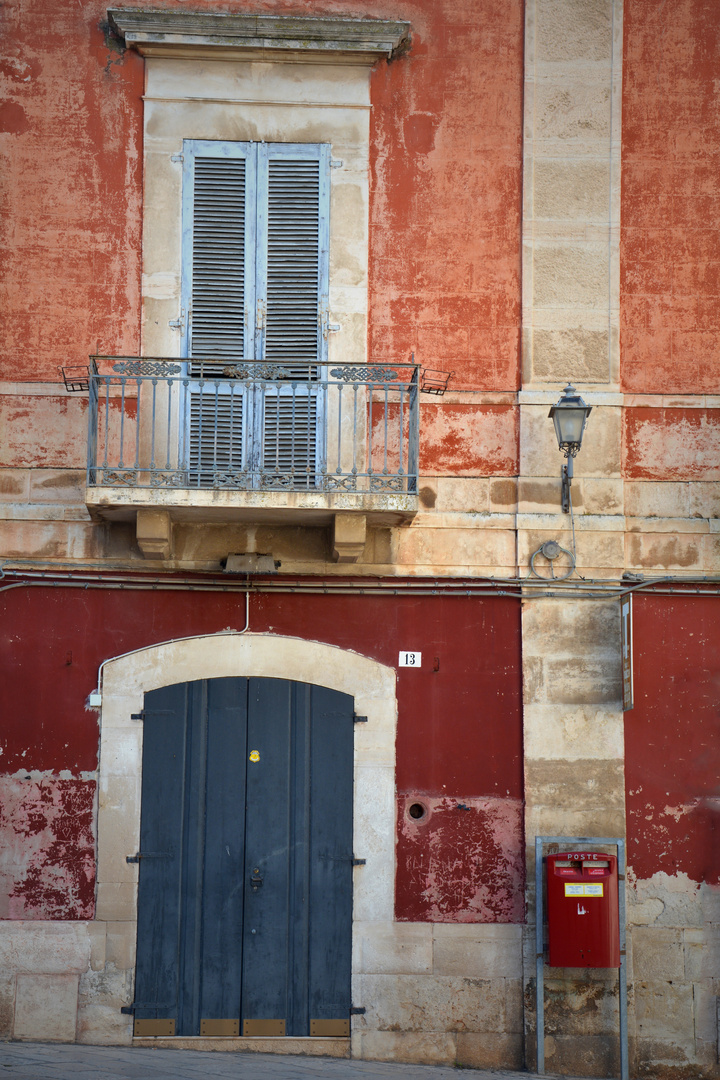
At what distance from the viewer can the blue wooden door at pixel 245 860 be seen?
8.11m

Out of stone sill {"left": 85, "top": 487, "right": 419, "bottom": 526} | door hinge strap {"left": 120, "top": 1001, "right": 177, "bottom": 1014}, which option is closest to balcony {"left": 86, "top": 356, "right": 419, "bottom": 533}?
stone sill {"left": 85, "top": 487, "right": 419, "bottom": 526}

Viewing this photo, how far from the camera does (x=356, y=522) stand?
811 cm

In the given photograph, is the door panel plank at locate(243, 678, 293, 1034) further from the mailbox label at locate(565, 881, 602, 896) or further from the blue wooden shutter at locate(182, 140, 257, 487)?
the mailbox label at locate(565, 881, 602, 896)

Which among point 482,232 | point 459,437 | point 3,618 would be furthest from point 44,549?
point 482,232

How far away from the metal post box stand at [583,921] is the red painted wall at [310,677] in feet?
1.33

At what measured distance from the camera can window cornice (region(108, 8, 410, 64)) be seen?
28.1 feet

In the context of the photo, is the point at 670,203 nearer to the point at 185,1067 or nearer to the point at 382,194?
the point at 382,194

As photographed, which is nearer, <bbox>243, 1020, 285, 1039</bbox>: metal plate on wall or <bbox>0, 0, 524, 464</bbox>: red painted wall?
<bbox>243, 1020, 285, 1039</bbox>: metal plate on wall

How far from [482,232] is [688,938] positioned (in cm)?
536

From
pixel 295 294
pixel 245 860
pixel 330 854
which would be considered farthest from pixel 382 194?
pixel 245 860

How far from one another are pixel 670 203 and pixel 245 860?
581 centimetres

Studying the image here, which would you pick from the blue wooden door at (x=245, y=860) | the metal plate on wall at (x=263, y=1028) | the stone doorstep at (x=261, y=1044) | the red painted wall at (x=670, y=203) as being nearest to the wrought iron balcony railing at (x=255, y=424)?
the blue wooden door at (x=245, y=860)

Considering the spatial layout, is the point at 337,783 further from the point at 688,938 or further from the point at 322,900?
the point at 688,938

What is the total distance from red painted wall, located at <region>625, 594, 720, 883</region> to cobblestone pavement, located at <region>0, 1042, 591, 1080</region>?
6.15ft
